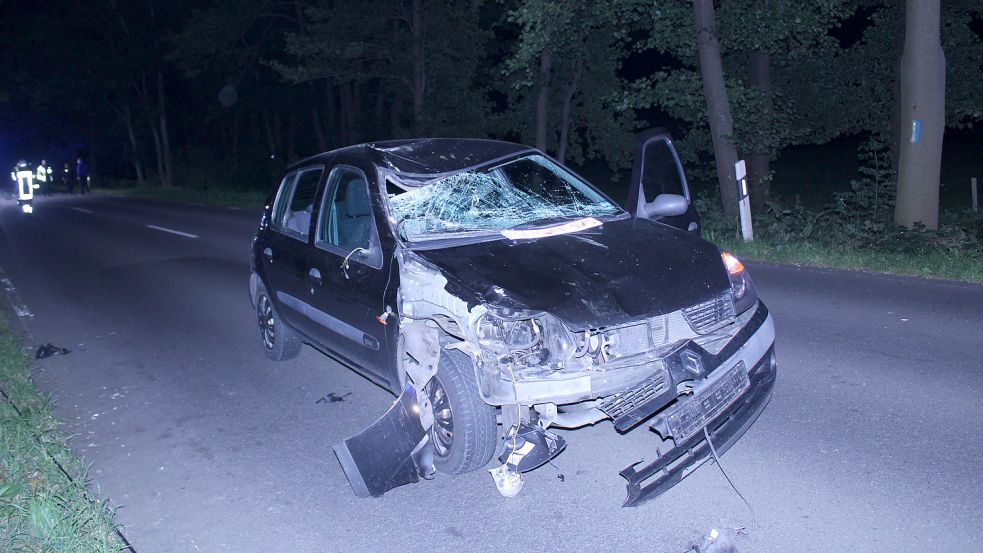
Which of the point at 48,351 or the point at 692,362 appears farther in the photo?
the point at 48,351

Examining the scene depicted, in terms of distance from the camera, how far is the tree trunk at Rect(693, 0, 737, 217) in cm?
1449

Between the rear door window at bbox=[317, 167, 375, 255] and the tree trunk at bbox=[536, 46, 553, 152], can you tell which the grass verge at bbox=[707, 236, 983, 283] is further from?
the tree trunk at bbox=[536, 46, 553, 152]

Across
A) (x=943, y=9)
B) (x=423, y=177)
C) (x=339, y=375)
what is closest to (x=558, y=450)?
(x=423, y=177)

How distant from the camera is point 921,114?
39.0 feet

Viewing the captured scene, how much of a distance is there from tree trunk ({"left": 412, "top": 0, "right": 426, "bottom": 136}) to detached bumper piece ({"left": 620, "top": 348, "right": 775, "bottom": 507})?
74.0 feet

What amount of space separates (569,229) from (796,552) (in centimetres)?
251

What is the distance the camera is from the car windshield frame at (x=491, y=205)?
5.38 metres

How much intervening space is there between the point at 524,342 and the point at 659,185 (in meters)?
2.84

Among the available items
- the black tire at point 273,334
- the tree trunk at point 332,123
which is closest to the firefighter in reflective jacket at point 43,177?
the tree trunk at point 332,123

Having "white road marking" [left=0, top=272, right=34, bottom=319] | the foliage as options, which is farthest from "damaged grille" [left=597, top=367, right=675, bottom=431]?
"white road marking" [left=0, top=272, right=34, bottom=319]

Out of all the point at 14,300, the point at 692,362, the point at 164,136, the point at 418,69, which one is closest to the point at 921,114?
the point at 692,362

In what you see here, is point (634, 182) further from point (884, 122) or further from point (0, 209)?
point (0, 209)

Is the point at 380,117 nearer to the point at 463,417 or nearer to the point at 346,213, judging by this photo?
the point at 346,213

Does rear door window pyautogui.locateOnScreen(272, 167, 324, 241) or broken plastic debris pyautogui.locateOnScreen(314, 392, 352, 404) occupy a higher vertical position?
rear door window pyautogui.locateOnScreen(272, 167, 324, 241)
